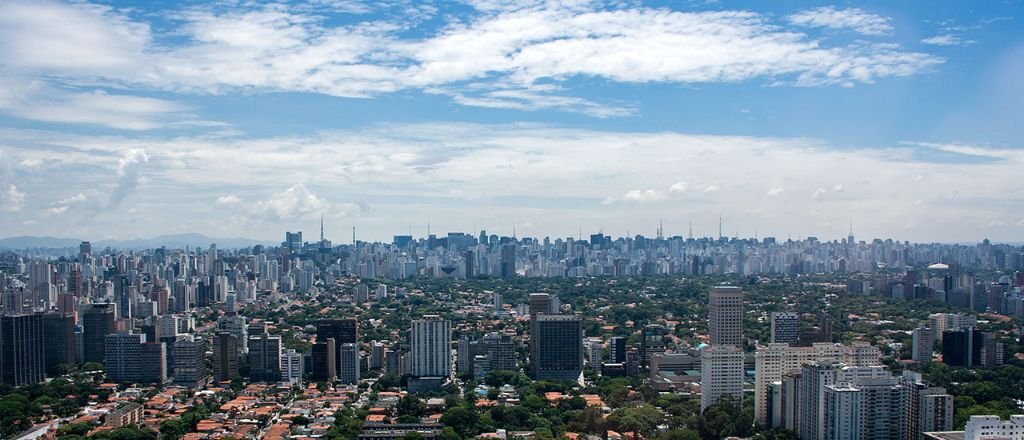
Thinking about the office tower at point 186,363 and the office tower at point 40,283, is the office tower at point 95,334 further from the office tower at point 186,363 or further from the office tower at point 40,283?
the office tower at point 40,283

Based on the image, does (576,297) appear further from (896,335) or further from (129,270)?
(129,270)

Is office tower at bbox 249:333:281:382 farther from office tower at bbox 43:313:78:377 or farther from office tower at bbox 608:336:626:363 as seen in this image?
office tower at bbox 608:336:626:363

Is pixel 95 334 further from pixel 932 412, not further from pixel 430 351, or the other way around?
pixel 932 412

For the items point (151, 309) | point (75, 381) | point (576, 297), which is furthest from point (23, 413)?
point (576, 297)

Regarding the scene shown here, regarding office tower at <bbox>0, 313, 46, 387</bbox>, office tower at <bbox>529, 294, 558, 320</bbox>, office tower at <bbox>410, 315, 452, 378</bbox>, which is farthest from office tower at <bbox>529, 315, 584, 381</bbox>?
office tower at <bbox>0, 313, 46, 387</bbox>

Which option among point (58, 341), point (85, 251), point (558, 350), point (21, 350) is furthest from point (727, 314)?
point (85, 251)

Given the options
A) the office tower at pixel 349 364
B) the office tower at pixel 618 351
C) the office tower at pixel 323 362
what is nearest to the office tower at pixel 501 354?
the office tower at pixel 618 351

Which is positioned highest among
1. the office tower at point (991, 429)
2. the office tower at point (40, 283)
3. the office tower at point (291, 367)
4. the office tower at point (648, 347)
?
the office tower at point (991, 429)
